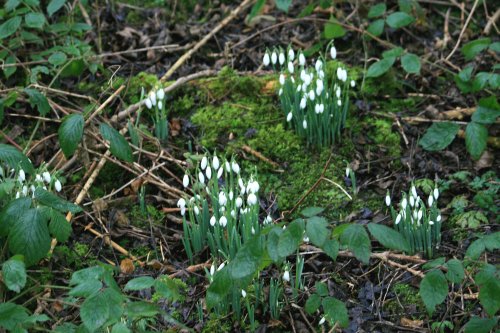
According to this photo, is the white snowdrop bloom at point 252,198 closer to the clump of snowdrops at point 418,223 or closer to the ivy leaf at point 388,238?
the clump of snowdrops at point 418,223

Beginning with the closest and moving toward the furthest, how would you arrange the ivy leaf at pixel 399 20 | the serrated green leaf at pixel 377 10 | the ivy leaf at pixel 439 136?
1. the ivy leaf at pixel 439 136
2. the ivy leaf at pixel 399 20
3. the serrated green leaf at pixel 377 10

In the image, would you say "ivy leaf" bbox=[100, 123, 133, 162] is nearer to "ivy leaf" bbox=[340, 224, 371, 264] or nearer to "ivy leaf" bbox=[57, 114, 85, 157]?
"ivy leaf" bbox=[57, 114, 85, 157]

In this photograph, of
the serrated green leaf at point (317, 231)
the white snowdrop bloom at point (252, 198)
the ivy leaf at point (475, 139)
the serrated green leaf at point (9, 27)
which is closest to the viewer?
Result: the serrated green leaf at point (317, 231)

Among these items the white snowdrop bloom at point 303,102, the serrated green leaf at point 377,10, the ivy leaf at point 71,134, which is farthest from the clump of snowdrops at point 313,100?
the ivy leaf at point 71,134

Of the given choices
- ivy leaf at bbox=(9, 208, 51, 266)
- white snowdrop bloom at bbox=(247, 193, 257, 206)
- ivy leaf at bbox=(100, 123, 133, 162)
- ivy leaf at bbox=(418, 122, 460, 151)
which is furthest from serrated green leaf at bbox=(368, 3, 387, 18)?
ivy leaf at bbox=(9, 208, 51, 266)

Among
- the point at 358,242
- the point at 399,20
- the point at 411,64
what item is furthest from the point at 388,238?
the point at 399,20

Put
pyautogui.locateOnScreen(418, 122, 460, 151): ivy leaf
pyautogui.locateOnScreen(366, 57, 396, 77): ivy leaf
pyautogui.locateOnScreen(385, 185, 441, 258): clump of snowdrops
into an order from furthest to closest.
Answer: pyautogui.locateOnScreen(366, 57, 396, 77): ivy leaf
pyautogui.locateOnScreen(418, 122, 460, 151): ivy leaf
pyautogui.locateOnScreen(385, 185, 441, 258): clump of snowdrops

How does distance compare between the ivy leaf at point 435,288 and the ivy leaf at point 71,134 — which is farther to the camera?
the ivy leaf at point 71,134
